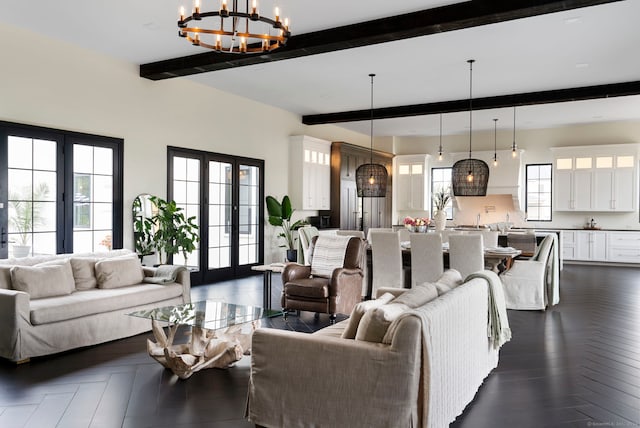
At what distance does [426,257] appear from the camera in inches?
252

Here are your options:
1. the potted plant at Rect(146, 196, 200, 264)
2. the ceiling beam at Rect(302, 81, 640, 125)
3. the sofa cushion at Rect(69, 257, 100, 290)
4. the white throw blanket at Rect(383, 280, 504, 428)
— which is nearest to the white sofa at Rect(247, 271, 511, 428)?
the white throw blanket at Rect(383, 280, 504, 428)

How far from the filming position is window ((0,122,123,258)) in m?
5.32

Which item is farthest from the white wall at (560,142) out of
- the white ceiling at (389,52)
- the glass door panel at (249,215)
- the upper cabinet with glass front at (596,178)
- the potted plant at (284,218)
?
the glass door panel at (249,215)

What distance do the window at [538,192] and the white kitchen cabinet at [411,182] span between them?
2.51 m

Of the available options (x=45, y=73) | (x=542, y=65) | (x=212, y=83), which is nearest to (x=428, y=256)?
(x=542, y=65)

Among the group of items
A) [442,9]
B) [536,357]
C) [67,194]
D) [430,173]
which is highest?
[442,9]

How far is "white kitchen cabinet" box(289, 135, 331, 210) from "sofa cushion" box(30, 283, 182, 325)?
15.8ft

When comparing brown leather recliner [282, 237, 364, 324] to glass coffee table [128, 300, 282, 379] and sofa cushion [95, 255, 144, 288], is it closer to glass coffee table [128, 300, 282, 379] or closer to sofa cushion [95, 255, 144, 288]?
glass coffee table [128, 300, 282, 379]

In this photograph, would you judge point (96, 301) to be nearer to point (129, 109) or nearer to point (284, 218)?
point (129, 109)

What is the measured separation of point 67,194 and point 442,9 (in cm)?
466

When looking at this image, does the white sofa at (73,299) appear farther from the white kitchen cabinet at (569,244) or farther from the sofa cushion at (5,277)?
the white kitchen cabinet at (569,244)

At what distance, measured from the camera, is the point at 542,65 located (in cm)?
640

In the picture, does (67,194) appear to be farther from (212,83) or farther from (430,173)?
(430,173)

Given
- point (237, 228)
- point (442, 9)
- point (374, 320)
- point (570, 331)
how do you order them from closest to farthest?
point (374, 320) → point (442, 9) → point (570, 331) → point (237, 228)
